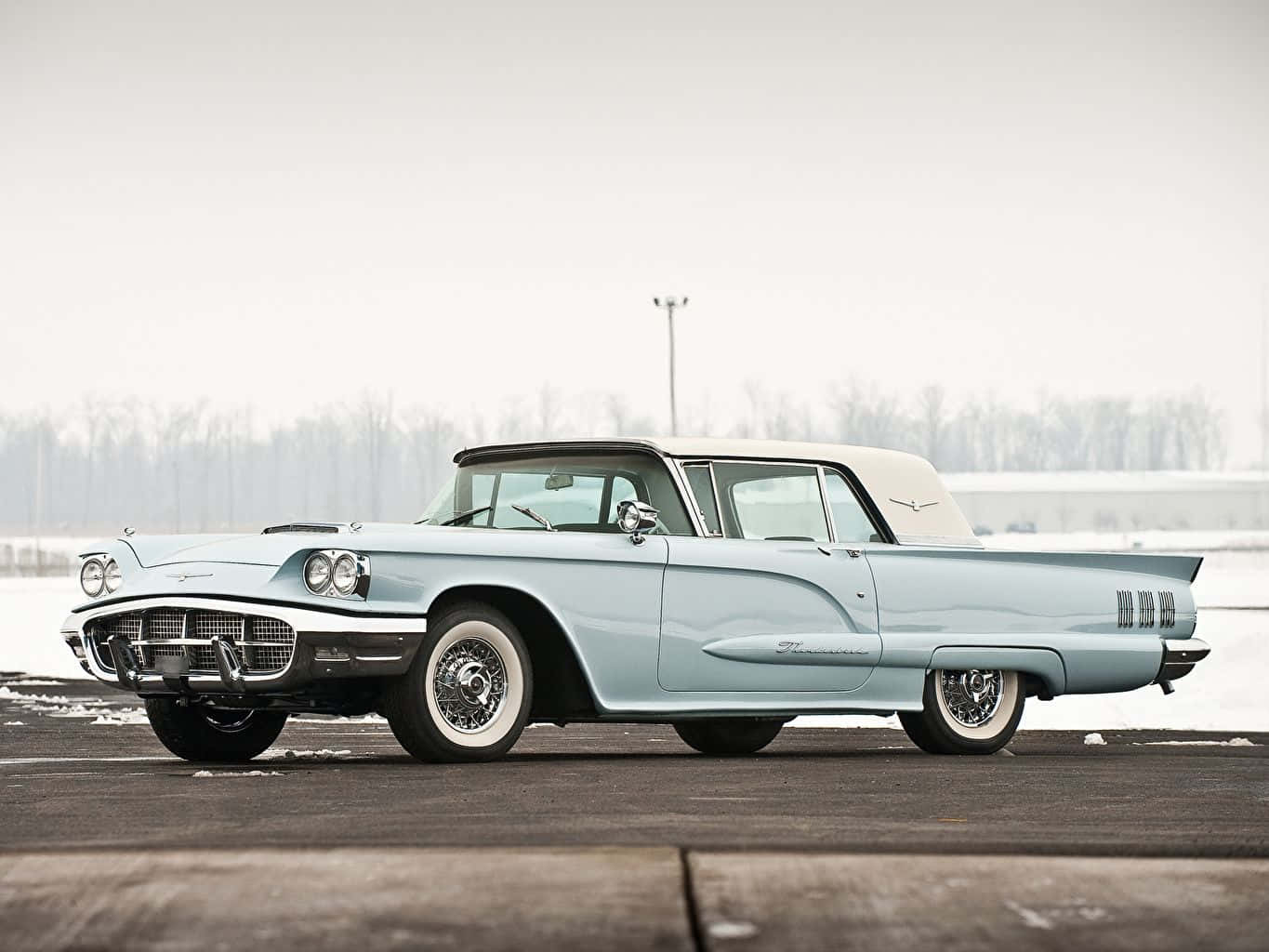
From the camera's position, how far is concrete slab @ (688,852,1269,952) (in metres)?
4.47

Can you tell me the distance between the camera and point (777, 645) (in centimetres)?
1006

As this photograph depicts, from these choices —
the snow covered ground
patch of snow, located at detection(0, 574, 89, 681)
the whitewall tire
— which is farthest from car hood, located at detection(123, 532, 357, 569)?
patch of snow, located at detection(0, 574, 89, 681)

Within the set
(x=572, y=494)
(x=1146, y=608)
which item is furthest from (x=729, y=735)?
(x=1146, y=608)

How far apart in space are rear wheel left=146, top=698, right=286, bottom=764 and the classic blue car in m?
0.01

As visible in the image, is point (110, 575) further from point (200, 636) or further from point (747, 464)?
point (747, 464)

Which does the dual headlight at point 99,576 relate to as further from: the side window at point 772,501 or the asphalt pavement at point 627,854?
the side window at point 772,501

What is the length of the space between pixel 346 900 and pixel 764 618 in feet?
17.8

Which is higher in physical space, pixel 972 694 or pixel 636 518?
pixel 636 518

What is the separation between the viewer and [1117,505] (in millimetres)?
97625

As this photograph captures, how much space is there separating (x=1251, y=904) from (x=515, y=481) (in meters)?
5.97

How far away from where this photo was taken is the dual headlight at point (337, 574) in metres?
8.71

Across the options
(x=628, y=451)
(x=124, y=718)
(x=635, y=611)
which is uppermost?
(x=628, y=451)

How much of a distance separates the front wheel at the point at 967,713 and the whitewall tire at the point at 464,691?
2.69 metres

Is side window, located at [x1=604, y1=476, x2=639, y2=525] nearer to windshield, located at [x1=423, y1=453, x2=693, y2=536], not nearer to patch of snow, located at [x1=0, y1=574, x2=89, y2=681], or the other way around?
windshield, located at [x1=423, y1=453, x2=693, y2=536]
